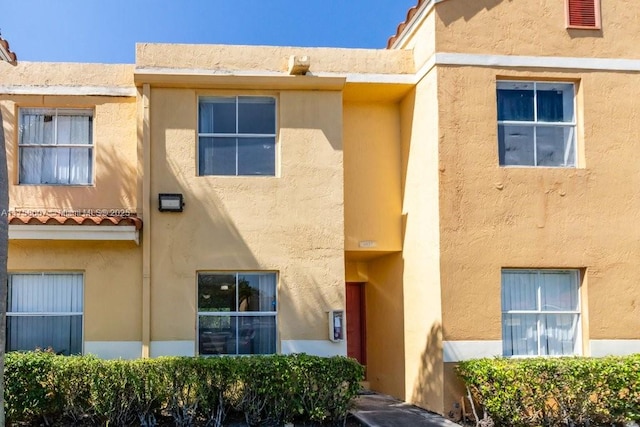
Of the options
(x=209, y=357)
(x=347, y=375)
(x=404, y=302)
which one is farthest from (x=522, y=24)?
(x=209, y=357)

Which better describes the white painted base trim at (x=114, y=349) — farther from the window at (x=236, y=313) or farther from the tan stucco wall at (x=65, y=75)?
the tan stucco wall at (x=65, y=75)

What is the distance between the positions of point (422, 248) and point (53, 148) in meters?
6.69

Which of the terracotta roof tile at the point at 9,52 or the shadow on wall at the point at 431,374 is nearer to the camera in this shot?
the shadow on wall at the point at 431,374

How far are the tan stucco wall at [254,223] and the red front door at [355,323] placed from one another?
314 cm

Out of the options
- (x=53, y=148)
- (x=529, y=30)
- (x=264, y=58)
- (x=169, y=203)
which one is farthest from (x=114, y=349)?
(x=529, y=30)

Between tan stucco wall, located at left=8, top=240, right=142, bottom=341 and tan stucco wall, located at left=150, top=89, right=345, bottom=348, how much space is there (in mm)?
390

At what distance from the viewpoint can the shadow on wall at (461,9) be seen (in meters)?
12.5

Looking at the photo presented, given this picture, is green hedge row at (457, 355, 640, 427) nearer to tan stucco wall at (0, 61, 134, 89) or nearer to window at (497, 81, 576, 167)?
window at (497, 81, 576, 167)

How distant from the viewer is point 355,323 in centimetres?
1597

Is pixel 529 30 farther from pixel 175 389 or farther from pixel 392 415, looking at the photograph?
pixel 175 389

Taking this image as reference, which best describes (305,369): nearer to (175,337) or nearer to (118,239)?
(175,337)

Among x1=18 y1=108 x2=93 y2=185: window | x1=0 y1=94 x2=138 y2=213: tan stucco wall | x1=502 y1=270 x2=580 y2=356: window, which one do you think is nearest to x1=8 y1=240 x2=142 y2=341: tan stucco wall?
x1=0 y1=94 x2=138 y2=213: tan stucco wall

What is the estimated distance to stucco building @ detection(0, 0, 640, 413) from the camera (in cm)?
1230

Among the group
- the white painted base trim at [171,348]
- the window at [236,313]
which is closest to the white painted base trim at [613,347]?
the window at [236,313]
